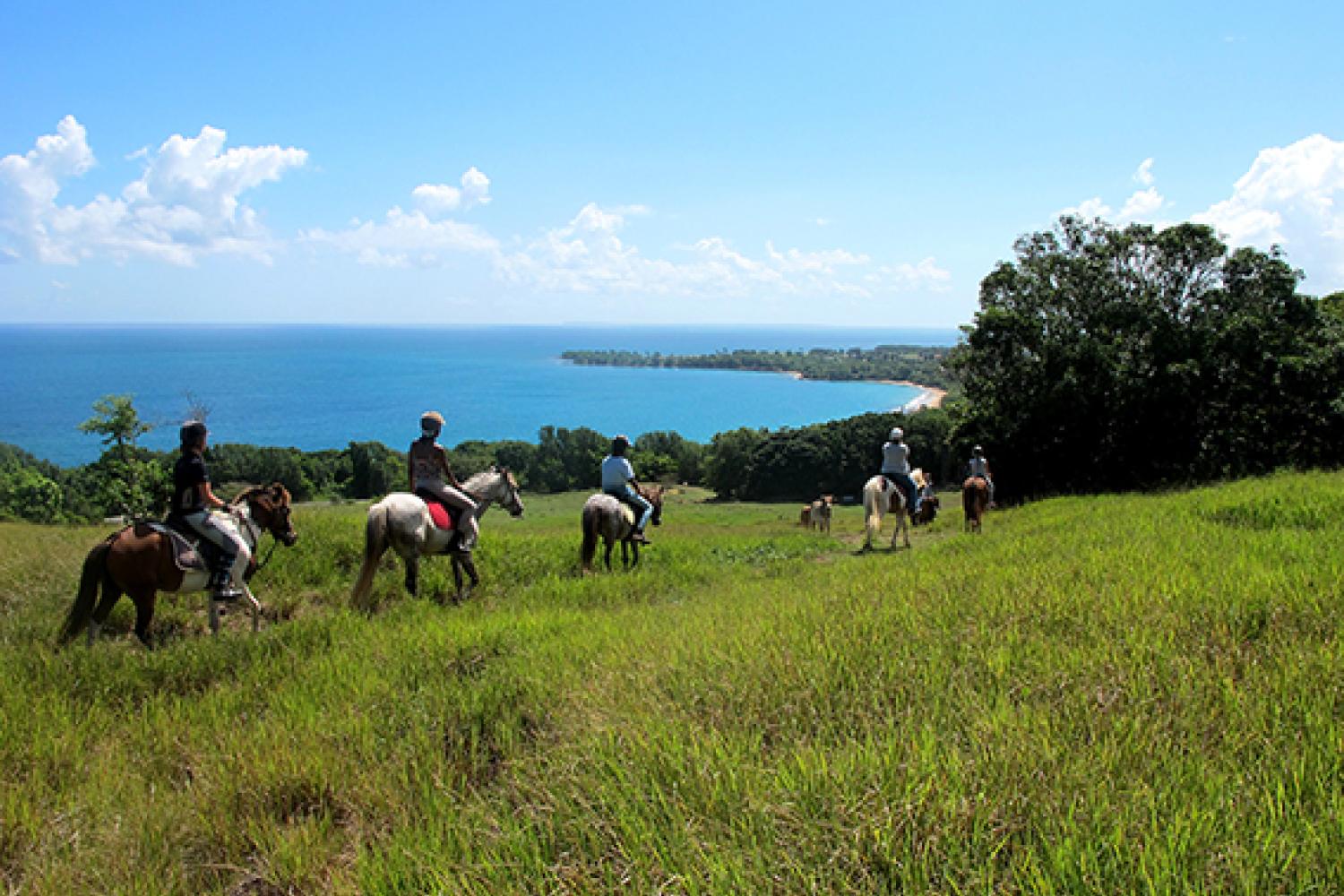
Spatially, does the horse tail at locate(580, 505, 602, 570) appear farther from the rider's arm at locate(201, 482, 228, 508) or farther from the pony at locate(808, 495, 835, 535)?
the pony at locate(808, 495, 835, 535)

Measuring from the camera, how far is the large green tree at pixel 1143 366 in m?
23.8

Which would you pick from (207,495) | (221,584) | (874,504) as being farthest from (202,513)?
(874,504)

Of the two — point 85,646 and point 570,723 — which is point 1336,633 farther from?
point 85,646

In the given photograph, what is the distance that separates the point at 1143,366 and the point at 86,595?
32305 mm

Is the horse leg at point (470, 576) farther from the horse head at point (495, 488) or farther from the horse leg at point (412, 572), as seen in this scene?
the horse head at point (495, 488)

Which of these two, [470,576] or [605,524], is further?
[605,524]

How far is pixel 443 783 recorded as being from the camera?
3.16 meters

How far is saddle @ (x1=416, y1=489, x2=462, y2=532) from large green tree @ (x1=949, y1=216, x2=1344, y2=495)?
24050 millimetres

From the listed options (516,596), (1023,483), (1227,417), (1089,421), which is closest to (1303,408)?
(1227,417)

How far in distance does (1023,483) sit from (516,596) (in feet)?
87.9

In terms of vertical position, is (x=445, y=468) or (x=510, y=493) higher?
(x=445, y=468)

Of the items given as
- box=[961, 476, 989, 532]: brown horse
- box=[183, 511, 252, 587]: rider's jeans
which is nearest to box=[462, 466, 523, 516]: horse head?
box=[183, 511, 252, 587]: rider's jeans

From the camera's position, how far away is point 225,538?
24.0 ft

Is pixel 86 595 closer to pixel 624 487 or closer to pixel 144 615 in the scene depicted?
pixel 144 615
